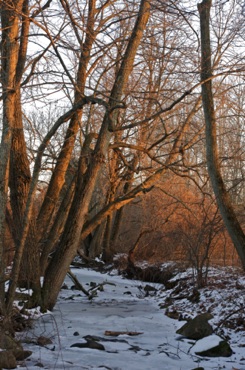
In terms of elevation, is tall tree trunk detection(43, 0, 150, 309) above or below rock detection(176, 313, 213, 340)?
above

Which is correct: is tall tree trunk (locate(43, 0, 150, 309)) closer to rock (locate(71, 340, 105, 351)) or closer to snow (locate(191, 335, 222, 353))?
rock (locate(71, 340, 105, 351))

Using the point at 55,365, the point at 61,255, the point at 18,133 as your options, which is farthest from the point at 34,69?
the point at 55,365

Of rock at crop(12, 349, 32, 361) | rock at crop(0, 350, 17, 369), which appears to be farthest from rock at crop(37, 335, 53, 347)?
rock at crop(0, 350, 17, 369)

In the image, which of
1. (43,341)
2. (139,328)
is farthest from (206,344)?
(43,341)

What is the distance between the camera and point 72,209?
35.0 ft

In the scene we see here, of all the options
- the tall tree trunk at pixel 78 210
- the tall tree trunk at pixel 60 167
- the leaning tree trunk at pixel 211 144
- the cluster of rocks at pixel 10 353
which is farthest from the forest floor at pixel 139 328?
the tall tree trunk at pixel 60 167

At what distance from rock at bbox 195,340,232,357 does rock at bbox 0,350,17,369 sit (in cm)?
273

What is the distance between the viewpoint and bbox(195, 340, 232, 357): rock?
6.75m

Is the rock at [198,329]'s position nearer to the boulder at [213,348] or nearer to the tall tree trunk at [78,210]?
the boulder at [213,348]

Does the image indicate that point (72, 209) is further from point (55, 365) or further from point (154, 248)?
point (154, 248)

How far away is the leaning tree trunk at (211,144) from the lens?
8.82 m

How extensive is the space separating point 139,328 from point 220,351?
96.4 inches

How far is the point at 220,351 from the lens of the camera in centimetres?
677

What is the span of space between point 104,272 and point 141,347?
1449cm
